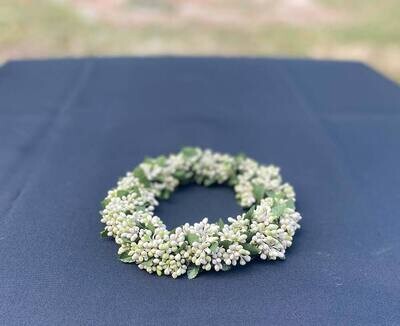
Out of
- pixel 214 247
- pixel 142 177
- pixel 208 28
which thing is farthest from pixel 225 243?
pixel 208 28

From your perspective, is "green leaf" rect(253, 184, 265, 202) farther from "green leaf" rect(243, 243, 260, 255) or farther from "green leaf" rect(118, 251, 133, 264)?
"green leaf" rect(118, 251, 133, 264)

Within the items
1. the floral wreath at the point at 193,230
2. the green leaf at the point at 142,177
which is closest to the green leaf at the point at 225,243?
the floral wreath at the point at 193,230

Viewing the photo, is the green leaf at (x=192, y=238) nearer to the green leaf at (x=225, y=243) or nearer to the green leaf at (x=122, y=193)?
the green leaf at (x=225, y=243)

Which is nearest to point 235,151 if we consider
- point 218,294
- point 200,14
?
point 218,294

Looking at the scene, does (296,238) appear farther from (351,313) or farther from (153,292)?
(153,292)

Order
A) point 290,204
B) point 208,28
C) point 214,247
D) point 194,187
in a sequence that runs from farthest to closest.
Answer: point 208,28
point 194,187
point 290,204
point 214,247

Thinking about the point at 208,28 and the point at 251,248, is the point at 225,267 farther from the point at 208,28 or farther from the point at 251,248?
the point at 208,28
